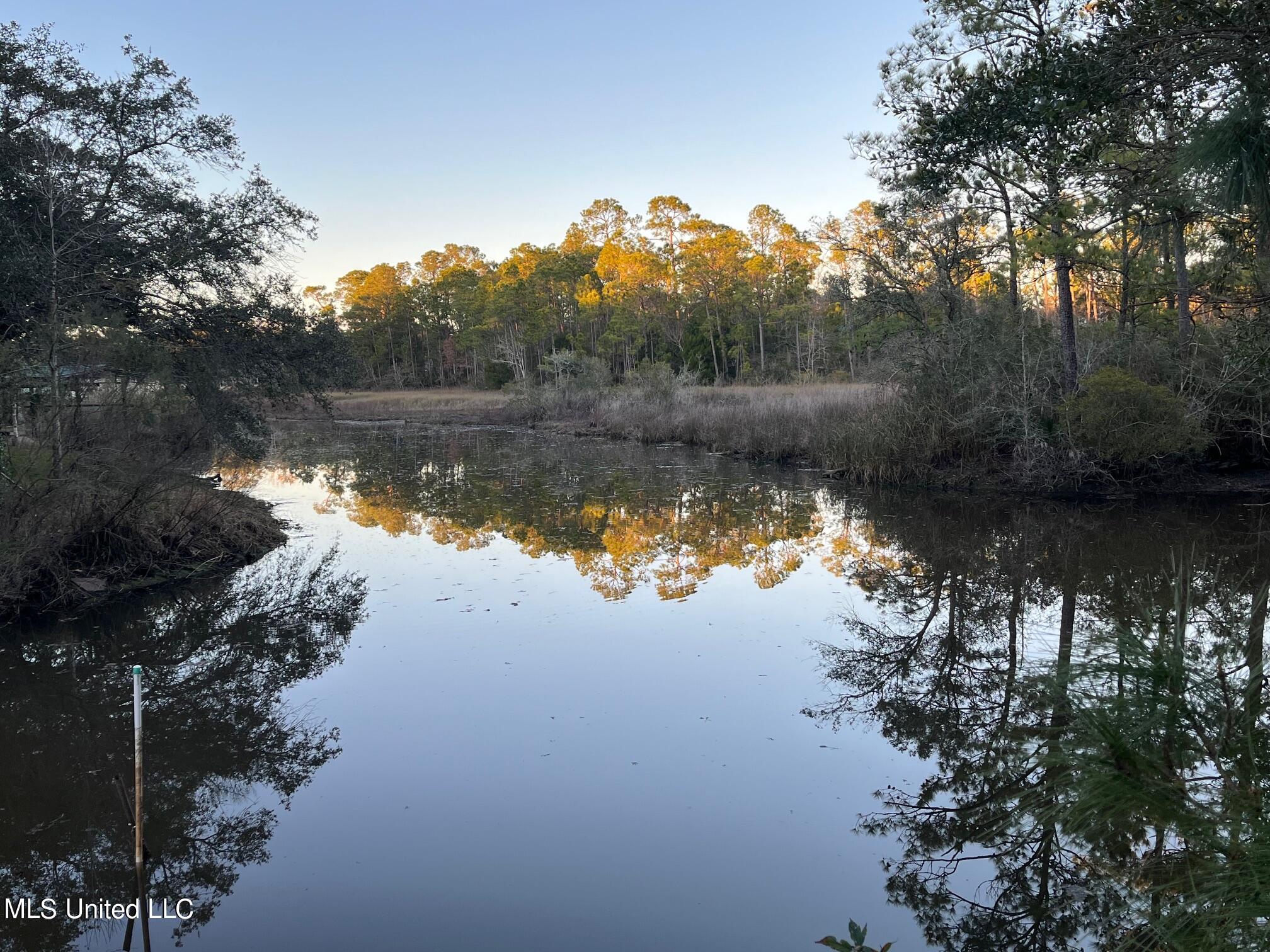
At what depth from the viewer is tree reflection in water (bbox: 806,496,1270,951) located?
2418 millimetres

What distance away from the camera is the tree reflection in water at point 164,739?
416 cm

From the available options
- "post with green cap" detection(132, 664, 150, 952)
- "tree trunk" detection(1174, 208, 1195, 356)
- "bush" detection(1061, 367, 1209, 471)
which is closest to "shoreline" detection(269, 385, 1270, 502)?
"bush" detection(1061, 367, 1209, 471)

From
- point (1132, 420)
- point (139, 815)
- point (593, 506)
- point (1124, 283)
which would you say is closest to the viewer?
point (139, 815)

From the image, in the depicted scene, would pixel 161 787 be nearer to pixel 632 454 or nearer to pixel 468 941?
pixel 468 941

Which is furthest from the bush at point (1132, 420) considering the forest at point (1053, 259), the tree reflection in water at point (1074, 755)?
the tree reflection in water at point (1074, 755)

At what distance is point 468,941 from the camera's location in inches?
143

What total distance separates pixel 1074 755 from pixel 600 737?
3.61 metres

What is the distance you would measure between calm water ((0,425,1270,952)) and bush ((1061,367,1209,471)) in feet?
7.12

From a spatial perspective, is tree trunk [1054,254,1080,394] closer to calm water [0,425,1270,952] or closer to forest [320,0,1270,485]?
forest [320,0,1270,485]

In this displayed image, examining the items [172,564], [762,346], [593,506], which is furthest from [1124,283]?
[762,346]

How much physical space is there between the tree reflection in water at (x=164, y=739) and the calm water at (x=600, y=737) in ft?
0.09

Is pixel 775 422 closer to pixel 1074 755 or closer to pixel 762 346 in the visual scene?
pixel 762 346

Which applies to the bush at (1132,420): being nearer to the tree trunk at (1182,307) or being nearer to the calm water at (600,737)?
the tree trunk at (1182,307)

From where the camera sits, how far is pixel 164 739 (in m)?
5.79
